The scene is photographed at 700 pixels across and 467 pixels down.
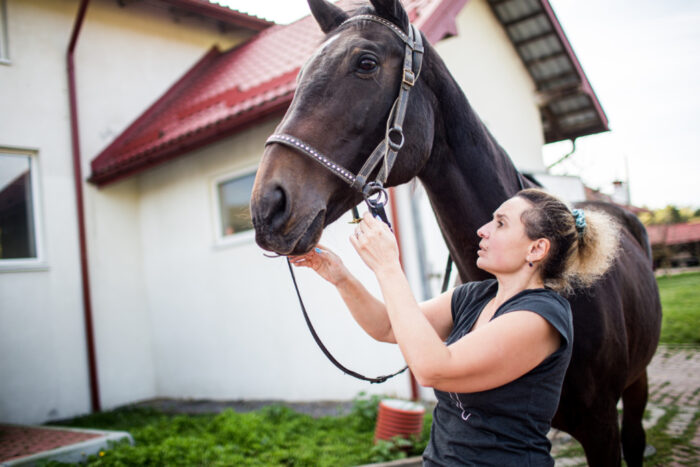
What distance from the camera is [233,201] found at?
7.29 meters

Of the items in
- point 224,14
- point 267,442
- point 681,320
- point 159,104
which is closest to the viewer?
point 267,442

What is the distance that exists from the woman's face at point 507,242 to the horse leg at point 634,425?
2.29m

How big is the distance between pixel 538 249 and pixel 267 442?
3514mm

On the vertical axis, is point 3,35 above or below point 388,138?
above

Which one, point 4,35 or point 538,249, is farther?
point 4,35

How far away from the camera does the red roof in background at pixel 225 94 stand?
5949 millimetres

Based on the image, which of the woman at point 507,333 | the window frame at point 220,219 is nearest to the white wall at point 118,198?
the window frame at point 220,219

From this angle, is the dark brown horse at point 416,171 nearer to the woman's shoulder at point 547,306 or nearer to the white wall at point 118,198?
the woman's shoulder at point 547,306

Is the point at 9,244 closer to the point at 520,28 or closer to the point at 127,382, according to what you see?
the point at 127,382

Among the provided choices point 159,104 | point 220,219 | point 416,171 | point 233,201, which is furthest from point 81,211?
point 416,171

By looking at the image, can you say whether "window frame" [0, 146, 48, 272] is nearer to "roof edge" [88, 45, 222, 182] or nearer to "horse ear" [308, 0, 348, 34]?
"roof edge" [88, 45, 222, 182]

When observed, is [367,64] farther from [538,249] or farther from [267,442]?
[267,442]

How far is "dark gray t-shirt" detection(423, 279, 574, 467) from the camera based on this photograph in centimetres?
141

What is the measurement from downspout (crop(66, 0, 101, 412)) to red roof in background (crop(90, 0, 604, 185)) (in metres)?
0.29
